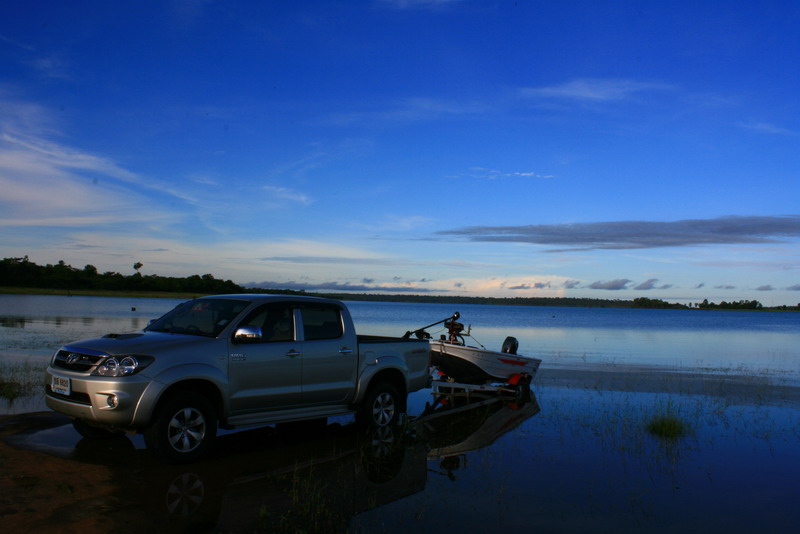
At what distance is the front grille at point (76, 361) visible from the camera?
7098mm

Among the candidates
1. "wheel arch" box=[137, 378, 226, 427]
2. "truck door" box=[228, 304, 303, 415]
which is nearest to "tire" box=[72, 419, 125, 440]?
"wheel arch" box=[137, 378, 226, 427]

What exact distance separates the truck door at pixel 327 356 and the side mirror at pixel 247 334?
108 centimetres

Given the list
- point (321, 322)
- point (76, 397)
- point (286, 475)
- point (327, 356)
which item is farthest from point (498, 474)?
point (76, 397)

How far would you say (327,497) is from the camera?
6.24m

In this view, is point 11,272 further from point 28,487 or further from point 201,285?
point 28,487

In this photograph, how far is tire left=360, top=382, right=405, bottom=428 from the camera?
944 cm

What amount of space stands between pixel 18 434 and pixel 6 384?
443cm

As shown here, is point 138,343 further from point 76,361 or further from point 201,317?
point 201,317

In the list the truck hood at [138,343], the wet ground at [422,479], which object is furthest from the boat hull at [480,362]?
the truck hood at [138,343]

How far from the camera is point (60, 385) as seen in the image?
23.9ft

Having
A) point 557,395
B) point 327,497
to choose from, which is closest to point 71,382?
point 327,497

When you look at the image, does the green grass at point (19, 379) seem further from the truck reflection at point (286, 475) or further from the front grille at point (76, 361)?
the front grille at point (76, 361)

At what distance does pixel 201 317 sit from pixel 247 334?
1.16 meters

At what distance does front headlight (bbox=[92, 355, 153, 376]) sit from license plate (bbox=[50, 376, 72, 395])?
416mm
